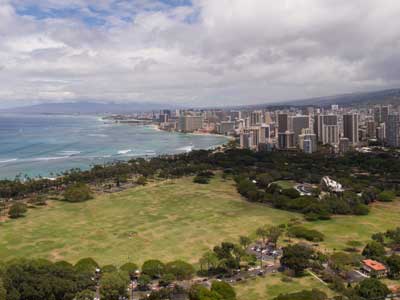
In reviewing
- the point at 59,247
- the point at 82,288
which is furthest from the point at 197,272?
the point at 59,247

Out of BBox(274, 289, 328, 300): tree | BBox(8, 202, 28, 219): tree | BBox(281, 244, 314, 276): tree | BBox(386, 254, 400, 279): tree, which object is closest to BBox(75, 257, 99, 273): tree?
BBox(274, 289, 328, 300): tree

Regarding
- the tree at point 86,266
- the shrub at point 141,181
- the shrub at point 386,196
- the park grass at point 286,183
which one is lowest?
the park grass at point 286,183

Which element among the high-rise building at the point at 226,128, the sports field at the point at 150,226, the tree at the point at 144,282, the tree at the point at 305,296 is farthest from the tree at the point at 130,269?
the high-rise building at the point at 226,128

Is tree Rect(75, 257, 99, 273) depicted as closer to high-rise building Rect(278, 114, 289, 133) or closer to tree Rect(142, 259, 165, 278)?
tree Rect(142, 259, 165, 278)

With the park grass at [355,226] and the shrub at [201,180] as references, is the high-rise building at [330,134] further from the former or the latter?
the park grass at [355,226]

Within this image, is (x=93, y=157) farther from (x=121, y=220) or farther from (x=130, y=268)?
(x=130, y=268)

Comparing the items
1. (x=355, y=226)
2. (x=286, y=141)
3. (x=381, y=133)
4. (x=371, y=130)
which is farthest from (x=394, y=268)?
(x=371, y=130)
